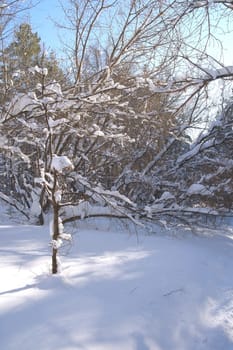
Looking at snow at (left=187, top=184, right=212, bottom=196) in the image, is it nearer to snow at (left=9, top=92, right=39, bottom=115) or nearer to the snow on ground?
the snow on ground

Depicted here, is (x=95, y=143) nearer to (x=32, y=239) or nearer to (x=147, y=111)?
(x=147, y=111)

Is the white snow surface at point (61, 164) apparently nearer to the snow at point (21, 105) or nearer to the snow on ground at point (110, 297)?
the snow on ground at point (110, 297)

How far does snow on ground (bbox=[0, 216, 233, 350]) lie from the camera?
3010 millimetres

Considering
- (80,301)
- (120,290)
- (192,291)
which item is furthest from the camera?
(192,291)

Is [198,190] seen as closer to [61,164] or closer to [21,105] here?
[21,105]

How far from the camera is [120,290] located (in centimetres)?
399

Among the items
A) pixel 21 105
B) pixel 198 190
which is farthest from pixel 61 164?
pixel 198 190

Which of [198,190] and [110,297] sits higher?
[198,190]

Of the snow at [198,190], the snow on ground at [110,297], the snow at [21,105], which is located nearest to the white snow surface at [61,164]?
the snow on ground at [110,297]

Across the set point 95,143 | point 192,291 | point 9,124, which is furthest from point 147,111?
point 192,291

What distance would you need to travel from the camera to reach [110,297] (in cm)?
377

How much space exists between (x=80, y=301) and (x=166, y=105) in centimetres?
630

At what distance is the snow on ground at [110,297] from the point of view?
3010 mm

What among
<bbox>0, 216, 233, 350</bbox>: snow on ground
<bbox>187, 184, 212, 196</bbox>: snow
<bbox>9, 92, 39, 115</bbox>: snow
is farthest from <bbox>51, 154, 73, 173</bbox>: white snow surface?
<bbox>187, 184, 212, 196</bbox>: snow
